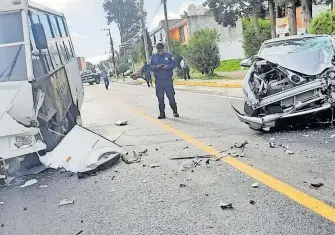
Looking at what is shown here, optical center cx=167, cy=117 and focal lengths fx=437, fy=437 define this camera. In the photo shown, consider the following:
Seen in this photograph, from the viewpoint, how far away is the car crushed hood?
7038 millimetres

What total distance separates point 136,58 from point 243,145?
67.7 m

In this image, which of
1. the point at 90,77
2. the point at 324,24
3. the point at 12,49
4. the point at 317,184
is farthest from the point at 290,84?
the point at 90,77

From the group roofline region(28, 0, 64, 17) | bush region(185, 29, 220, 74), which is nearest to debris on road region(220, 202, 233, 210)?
roofline region(28, 0, 64, 17)

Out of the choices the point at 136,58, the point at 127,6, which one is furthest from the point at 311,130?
the point at 127,6

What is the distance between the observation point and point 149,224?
3795mm

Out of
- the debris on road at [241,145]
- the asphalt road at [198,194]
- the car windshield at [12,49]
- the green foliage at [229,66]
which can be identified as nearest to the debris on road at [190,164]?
the asphalt road at [198,194]

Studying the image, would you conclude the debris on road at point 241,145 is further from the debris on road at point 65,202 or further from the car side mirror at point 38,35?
the car side mirror at point 38,35

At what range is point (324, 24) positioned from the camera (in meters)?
19.6

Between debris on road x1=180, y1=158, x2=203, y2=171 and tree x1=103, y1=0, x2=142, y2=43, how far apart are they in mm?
78862

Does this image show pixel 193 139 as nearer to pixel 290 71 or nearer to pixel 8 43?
pixel 290 71

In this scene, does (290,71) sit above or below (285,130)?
above

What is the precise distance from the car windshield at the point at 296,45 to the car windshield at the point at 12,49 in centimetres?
437

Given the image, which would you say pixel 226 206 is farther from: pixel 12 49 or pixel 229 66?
pixel 229 66

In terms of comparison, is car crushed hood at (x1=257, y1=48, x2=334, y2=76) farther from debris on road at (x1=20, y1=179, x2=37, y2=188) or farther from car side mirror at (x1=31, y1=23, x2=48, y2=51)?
debris on road at (x1=20, y1=179, x2=37, y2=188)
